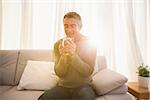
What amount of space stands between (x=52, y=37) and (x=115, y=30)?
0.90 metres

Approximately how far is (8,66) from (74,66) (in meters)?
1.12

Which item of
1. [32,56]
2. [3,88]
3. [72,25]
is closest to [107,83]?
[72,25]

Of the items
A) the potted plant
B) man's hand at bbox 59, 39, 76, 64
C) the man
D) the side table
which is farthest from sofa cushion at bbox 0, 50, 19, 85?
the potted plant

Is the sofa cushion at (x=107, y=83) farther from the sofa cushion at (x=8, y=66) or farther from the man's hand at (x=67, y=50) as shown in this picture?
the sofa cushion at (x=8, y=66)

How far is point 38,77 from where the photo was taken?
8.03ft

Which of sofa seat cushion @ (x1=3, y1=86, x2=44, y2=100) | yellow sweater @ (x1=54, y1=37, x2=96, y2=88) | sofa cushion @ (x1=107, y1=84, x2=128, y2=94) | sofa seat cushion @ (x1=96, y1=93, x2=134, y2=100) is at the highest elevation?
yellow sweater @ (x1=54, y1=37, x2=96, y2=88)

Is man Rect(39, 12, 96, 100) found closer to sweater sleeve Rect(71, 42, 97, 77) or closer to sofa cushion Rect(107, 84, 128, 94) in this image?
sweater sleeve Rect(71, 42, 97, 77)

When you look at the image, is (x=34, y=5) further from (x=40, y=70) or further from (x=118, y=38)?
(x=118, y=38)

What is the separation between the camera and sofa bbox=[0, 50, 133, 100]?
2.17 metres

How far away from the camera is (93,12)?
3135 millimetres

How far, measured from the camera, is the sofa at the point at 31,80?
7.13ft

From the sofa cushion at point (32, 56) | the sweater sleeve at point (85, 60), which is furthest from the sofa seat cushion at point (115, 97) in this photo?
the sofa cushion at point (32, 56)

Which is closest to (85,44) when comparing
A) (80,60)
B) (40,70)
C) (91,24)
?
(80,60)

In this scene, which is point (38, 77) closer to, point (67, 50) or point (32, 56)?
point (32, 56)
